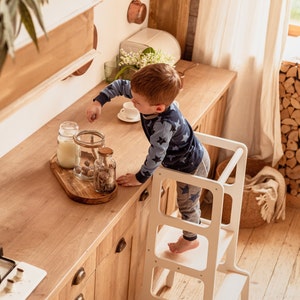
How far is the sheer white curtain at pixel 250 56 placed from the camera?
11.8ft

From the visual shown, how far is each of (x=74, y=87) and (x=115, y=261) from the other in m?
0.95

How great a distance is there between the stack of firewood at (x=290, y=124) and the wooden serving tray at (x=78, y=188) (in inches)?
64.4

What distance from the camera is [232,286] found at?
9.68ft

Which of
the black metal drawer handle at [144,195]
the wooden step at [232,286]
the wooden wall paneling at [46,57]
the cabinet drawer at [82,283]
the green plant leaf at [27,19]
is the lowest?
the wooden step at [232,286]

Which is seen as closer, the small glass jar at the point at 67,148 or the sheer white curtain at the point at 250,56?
the small glass jar at the point at 67,148

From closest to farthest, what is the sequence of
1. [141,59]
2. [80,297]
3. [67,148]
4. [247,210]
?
1. [80,297]
2. [67,148]
3. [141,59]
4. [247,210]

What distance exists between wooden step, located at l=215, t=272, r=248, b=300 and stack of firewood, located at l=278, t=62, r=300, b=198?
1.14 m

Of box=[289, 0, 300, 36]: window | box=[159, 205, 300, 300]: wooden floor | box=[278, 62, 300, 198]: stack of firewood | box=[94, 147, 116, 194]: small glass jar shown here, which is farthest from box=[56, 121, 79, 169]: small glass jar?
box=[289, 0, 300, 36]: window

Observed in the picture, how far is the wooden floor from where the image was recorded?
131 inches

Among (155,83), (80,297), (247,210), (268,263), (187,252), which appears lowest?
(268,263)

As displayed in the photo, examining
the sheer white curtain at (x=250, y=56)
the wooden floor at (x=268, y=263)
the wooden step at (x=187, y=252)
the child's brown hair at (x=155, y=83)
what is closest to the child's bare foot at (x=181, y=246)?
the wooden step at (x=187, y=252)

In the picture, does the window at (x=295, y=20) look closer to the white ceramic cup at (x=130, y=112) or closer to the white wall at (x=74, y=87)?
the white wall at (x=74, y=87)

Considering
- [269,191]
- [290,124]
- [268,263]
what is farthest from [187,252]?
[290,124]

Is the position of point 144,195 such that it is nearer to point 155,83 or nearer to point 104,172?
point 104,172
